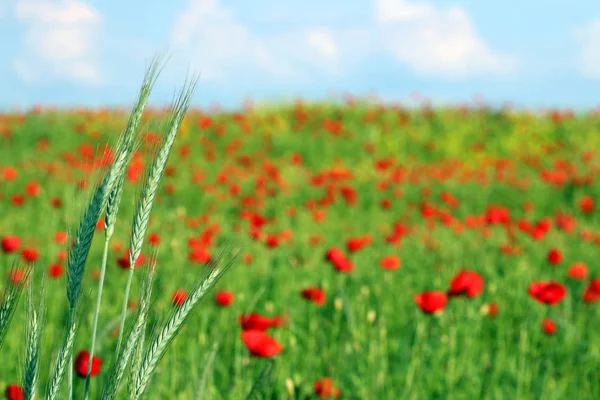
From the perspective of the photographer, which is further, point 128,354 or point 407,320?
point 407,320

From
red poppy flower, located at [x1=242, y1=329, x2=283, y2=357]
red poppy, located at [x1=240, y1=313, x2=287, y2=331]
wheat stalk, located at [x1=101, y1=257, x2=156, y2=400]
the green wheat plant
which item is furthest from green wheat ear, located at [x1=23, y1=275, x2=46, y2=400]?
red poppy, located at [x1=240, y1=313, x2=287, y2=331]

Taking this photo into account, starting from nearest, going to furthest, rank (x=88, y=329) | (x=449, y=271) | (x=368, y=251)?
(x=88, y=329), (x=449, y=271), (x=368, y=251)

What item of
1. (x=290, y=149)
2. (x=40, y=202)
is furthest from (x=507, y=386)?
(x=290, y=149)

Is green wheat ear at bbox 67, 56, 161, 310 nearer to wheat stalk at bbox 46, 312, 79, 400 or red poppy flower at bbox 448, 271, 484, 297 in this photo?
wheat stalk at bbox 46, 312, 79, 400

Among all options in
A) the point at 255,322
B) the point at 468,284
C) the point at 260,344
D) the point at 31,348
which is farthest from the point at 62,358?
the point at 468,284

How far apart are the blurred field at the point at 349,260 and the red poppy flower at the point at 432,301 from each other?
18 centimetres

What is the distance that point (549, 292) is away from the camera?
279 cm

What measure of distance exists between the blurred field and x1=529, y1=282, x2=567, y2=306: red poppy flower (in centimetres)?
6

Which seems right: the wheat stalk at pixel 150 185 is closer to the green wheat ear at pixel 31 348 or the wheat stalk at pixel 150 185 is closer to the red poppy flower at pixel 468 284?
the green wheat ear at pixel 31 348

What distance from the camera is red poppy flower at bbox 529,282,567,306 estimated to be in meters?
2.77

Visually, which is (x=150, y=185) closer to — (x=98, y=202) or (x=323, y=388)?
(x=98, y=202)

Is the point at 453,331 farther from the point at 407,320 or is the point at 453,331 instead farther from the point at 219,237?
the point at 219,237

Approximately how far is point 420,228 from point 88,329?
3.68 meters

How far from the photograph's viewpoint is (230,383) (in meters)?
2.71
